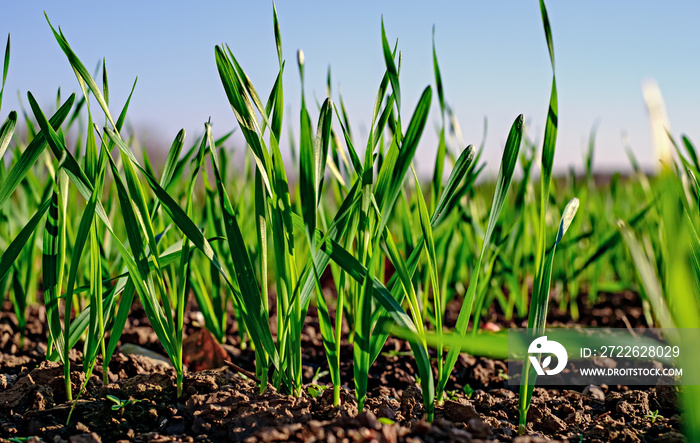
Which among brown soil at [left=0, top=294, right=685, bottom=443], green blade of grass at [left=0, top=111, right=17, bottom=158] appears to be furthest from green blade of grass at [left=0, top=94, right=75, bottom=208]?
brown soil at [left=0, top=294, right=685, bottom=443]

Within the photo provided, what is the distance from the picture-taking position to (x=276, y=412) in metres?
0.78

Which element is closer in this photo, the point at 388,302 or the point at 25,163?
the point at 388,302

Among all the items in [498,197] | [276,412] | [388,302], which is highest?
[498,197]

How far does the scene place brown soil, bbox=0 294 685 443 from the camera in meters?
0.72

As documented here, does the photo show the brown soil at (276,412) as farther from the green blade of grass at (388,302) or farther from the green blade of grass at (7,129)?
the green blade of grass at (7,129)

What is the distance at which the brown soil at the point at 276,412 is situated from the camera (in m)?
0.72

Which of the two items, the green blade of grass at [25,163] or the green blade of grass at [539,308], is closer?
the green blade of grass at [539,308]

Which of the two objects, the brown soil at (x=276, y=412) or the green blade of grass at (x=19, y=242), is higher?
the green blade of grass at (x=19, y=242)

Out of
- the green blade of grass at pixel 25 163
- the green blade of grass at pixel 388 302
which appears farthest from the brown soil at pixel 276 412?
the green blade of grass at pixel 25 163

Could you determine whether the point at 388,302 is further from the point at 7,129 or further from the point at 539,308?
the point at 7,129

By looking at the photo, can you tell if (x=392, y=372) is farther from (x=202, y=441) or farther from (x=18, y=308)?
(x=18, y=308)

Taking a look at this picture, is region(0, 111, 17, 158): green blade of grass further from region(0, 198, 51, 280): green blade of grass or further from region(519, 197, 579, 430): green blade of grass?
region(519, 197, 579, 430): green blade of grass

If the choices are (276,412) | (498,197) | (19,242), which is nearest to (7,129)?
(19,242)

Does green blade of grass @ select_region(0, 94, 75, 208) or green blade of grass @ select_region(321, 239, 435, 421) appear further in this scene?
green blade of grass @ select_region(0, 94, 75, 208)
